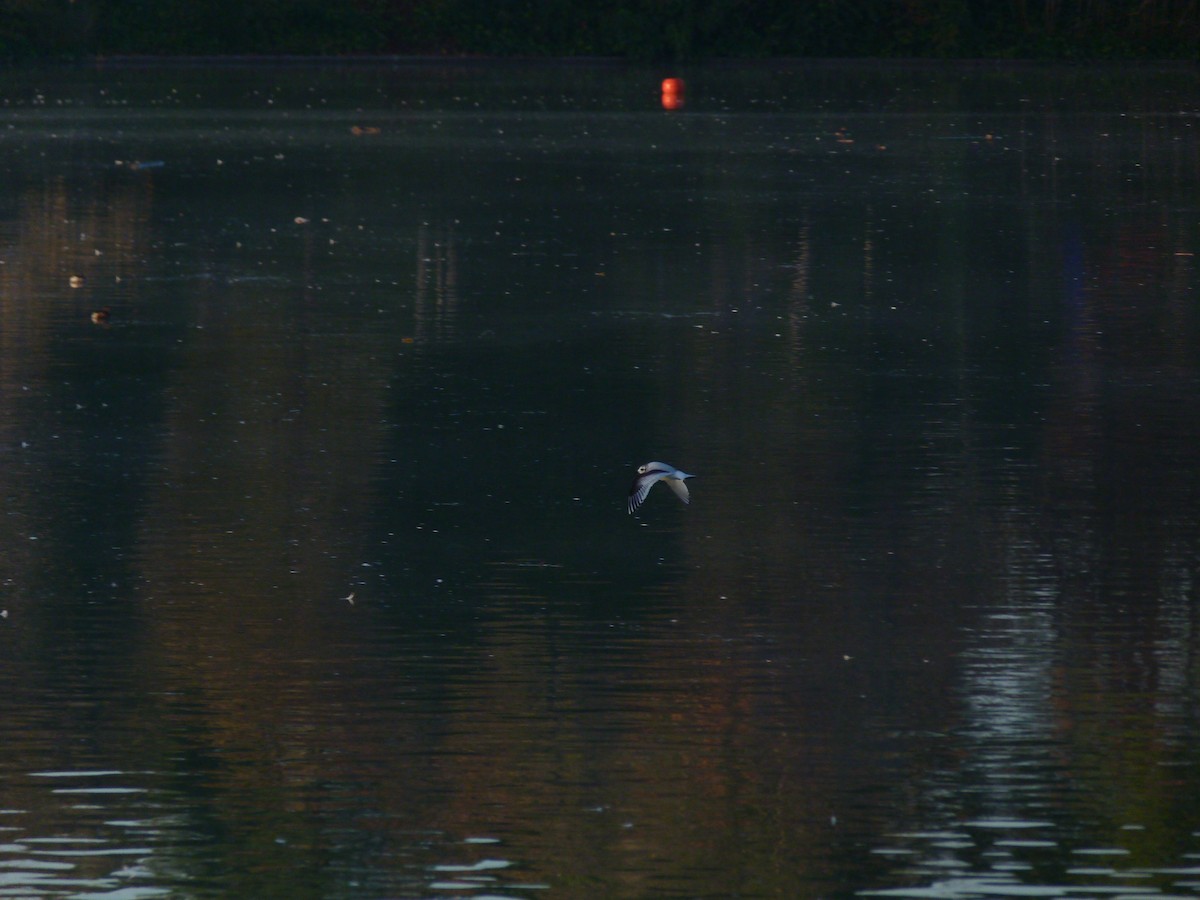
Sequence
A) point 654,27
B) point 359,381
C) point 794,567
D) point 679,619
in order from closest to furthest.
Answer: point 679,619, point 794,567, point 359,381, point 654,27

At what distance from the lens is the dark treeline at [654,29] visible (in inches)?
2180

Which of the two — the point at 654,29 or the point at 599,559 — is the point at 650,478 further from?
the point at 654,29

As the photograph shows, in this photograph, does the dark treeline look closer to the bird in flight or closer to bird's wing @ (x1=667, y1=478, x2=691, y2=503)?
bird's wing @ (x1=667, y1=478, x2=691, y2=503)

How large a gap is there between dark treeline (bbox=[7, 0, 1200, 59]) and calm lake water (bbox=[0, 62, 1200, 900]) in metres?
34.5

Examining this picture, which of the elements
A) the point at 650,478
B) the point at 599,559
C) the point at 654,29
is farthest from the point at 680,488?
the point at 654,29

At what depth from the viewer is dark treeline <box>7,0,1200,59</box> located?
55.4 meters

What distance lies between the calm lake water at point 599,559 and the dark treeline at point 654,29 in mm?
34457

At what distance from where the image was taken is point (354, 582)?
9273 mm

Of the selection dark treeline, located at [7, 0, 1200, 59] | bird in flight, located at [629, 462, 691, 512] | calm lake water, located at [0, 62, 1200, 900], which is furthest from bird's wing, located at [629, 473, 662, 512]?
dark treeline, located at [7, 0, 1200, 59]

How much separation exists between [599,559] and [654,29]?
153ft

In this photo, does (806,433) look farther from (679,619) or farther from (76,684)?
(76,684)

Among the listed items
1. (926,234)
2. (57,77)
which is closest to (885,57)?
(57,77)

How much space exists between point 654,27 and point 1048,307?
131 feet

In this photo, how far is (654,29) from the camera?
5525 centimetres
